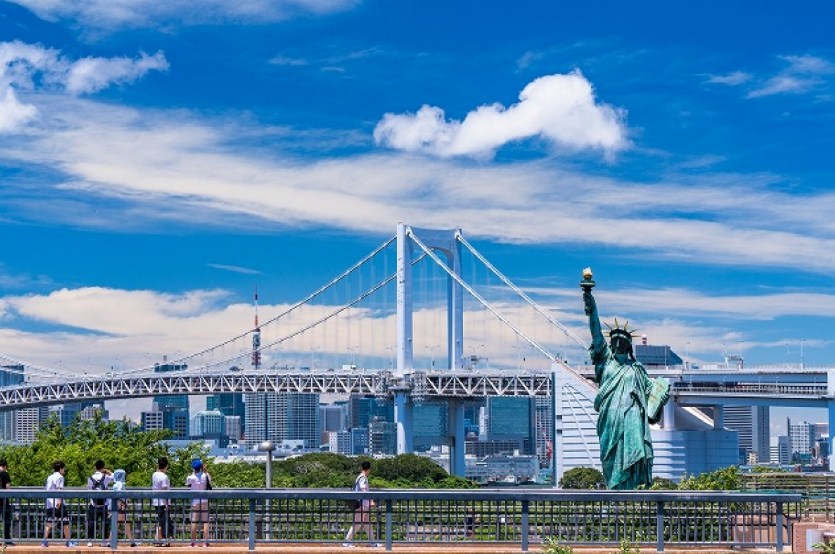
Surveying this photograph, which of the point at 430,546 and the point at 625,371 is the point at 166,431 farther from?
the point at 430,546

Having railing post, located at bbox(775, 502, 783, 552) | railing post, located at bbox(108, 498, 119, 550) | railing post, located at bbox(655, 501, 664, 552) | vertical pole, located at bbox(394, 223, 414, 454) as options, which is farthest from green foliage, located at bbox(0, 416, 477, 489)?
vertical pole, located at bbox(394, 223, 414, 454)

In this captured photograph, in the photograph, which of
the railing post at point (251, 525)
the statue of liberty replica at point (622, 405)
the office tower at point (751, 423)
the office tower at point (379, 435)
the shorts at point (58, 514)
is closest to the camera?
the railing post at point (251, 525)

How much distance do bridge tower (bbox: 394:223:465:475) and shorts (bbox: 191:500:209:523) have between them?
6820cm

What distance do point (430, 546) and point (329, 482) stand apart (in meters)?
43.3

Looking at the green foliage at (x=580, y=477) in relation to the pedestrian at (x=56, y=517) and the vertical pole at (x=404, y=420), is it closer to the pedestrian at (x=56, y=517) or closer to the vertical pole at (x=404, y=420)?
the vertical pole at (x=404, y=420)

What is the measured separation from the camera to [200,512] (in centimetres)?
1214

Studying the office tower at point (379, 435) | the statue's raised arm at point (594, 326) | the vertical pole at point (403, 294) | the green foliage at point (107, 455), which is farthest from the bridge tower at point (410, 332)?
the office tower at point (379, 435)

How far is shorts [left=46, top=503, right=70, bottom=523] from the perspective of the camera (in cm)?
1218

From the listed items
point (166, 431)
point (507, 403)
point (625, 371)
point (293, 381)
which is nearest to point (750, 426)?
point (507, 403)

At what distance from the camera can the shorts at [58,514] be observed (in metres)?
12.2

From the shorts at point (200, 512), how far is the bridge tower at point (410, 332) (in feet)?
224

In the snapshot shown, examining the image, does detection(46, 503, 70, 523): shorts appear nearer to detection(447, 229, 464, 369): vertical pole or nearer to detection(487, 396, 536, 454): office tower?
detection(447, 229, 464, 369): vertical pole

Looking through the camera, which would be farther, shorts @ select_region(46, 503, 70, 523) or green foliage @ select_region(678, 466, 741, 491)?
green foliage @ select_region(678, 466, 741, 491)

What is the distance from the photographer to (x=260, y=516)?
12.2 m
